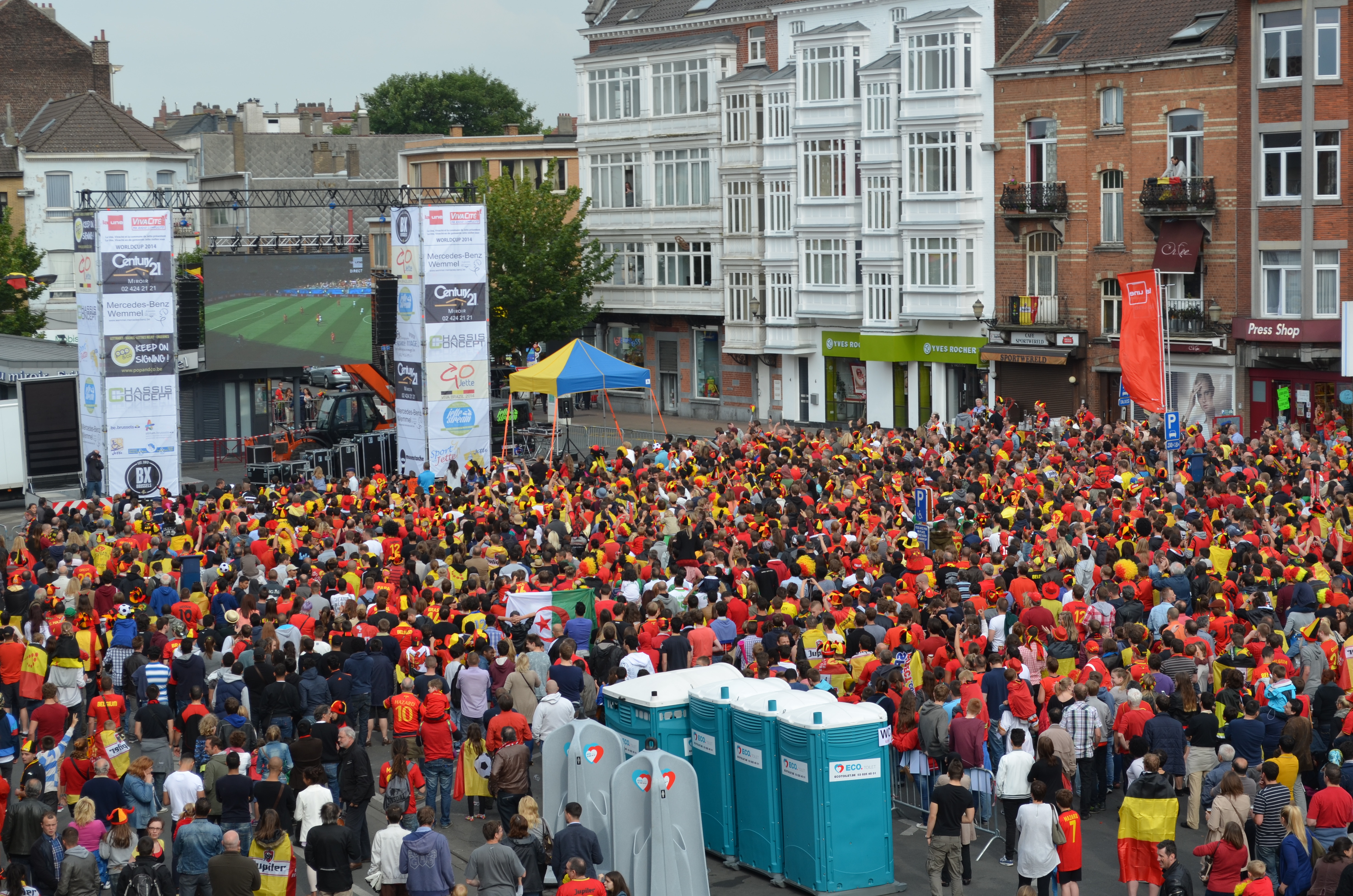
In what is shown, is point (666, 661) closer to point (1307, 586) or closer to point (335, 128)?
point (1307, 586)

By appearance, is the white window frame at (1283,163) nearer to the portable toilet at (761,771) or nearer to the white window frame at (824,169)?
the white window frame at (824,169)

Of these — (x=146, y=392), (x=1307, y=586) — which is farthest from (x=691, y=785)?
(x=146, y=392)

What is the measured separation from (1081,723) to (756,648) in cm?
310

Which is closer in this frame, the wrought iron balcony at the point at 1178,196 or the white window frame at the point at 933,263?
the wrought iron balcony at the point at 1178,196

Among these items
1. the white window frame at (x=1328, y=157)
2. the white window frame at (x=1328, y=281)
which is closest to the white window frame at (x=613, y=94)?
the white window frame at (x=1328, y=157)

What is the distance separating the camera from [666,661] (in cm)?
1689

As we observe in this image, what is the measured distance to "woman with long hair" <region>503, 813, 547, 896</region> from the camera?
12.2m

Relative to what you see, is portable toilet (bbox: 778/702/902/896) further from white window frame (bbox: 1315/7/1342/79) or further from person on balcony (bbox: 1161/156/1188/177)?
person on balcony (bbox: 1161/156/1188/177)

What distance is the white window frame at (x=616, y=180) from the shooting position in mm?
54656

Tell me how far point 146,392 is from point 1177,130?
25.3 metres

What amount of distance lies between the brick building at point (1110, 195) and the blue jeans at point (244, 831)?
30018 mm

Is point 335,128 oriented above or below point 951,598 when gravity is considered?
above

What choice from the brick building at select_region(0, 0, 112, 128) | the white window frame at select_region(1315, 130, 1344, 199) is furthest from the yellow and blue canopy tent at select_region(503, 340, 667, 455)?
the brick building at select_region(0, 0, 112, 128)

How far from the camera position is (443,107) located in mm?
97125
